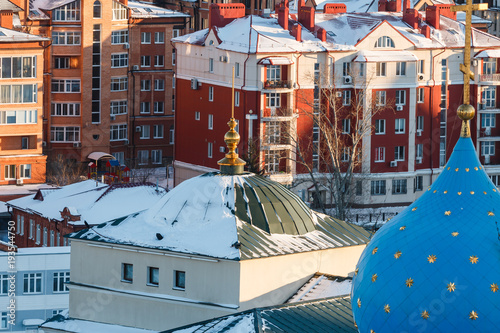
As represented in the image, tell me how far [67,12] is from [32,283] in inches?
1379

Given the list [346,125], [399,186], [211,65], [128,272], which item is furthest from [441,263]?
[399,186]

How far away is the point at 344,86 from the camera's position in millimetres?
91625

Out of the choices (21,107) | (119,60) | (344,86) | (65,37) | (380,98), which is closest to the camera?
(344,86)

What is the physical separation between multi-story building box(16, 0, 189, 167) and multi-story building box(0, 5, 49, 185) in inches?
209

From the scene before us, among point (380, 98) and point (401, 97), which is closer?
point (380, 98)

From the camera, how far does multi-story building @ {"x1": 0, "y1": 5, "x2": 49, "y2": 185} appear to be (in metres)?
95.7

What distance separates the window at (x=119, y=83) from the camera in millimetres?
105562

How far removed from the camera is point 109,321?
166 feet

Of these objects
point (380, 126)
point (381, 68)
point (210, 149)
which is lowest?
point (210, 149)

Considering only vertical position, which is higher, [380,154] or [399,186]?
[380,154]

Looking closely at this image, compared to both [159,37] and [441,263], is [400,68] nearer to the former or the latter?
[159,37]

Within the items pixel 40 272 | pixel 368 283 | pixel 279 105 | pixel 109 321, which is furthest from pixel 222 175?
pixel 279 105

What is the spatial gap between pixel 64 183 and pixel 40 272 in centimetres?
2544

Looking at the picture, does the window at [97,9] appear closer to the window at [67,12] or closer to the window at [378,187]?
the window at [67,12]
